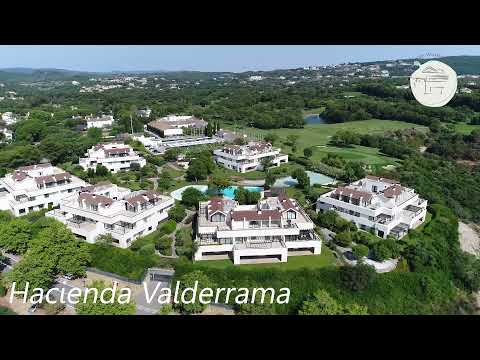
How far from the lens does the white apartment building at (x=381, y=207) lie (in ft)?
42.4

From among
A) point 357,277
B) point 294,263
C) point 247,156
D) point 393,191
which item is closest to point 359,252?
point 357,277

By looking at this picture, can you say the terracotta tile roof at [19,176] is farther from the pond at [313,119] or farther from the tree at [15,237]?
the pond at [313,119]

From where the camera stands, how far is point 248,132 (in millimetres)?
29750

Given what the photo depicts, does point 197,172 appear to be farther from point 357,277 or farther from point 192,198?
point 357,277

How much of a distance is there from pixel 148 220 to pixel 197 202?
2241 mm

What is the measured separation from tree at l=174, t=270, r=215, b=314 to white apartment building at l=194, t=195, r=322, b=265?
4.25 feet

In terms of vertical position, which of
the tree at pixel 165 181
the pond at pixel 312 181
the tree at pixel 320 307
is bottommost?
the pond at pixel 312 181

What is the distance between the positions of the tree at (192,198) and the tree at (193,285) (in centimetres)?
443

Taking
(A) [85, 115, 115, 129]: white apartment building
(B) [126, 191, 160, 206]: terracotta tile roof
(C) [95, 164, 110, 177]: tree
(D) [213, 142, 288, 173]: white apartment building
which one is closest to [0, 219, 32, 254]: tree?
(B) [126, 191, 160, 206]: terracotta tile roof

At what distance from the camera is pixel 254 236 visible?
37.7 ft

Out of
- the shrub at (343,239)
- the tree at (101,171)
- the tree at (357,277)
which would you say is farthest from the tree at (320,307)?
the tree at (101,171)

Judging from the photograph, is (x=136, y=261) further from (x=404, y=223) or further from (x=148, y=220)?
(x=404, y=223)
